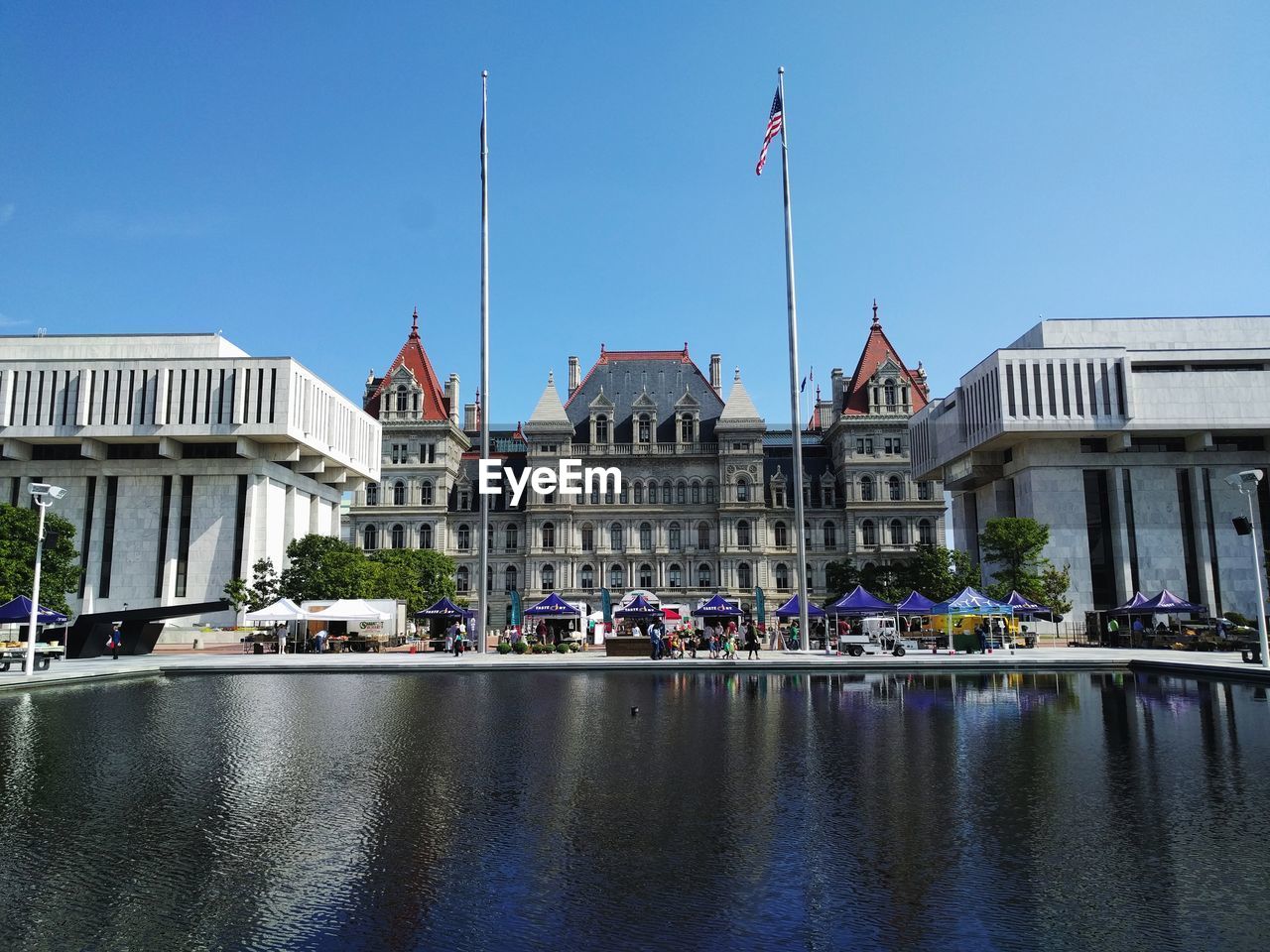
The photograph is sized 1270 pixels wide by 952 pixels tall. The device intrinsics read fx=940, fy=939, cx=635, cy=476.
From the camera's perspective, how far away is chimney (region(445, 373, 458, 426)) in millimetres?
96062

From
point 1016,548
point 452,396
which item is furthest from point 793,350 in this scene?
point 452,396

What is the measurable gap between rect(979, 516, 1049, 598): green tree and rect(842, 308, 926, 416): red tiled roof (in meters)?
29.4

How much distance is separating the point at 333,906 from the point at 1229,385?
242 ft

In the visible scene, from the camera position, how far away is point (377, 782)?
13695 millimetres

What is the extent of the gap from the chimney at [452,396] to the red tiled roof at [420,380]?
61cm

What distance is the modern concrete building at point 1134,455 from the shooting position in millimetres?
65875

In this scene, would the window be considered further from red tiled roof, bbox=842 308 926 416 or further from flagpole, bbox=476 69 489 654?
flagpole, bbox=476 69 489 654

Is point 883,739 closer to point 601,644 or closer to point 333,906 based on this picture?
point 333,906

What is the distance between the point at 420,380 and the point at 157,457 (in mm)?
27462

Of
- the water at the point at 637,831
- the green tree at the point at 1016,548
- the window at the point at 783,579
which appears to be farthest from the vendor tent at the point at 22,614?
the window at the point at 783,579

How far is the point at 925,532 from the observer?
285 ft

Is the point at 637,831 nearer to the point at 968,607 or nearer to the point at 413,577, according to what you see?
the point at 968,607

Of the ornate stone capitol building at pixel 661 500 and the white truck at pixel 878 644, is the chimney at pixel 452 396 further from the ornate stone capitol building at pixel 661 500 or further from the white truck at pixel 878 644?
the white truck at pixel 878 644

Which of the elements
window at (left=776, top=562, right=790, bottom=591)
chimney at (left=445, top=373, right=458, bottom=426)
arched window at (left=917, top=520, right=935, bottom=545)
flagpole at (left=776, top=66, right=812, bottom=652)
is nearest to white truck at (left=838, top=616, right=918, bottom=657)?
flagpole at (left=776, top=66, right=812, bottom=652)
